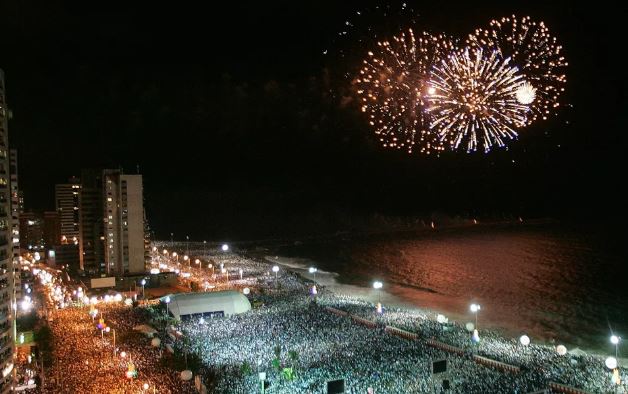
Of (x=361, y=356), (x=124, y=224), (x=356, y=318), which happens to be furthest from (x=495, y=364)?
(x=124, y=224)

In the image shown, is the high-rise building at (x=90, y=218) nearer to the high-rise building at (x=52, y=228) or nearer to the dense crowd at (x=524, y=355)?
the dense crowd at (x=524, y=355)

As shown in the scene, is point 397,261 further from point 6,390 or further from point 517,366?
point 6,390

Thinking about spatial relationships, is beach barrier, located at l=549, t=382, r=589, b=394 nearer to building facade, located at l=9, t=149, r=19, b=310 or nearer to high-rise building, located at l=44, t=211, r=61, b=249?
building facade, located at l=9, t=149, r=19, b=310

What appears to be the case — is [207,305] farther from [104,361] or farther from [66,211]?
[66,211]

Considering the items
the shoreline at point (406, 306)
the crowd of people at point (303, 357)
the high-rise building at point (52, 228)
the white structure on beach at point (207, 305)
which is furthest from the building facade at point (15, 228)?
the high-rise building at point (52, 228)

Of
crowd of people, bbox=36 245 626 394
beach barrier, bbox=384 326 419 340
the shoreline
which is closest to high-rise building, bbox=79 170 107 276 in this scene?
the shoreline

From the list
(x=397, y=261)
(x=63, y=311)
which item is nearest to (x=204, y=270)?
(x=63, y=311)

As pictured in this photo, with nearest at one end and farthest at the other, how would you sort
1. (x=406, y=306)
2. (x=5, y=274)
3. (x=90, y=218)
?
(x=5, y=274)
(x=406, y=306)
(x=90, y=218)
